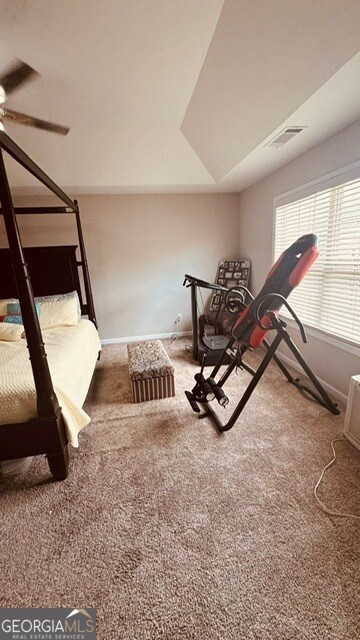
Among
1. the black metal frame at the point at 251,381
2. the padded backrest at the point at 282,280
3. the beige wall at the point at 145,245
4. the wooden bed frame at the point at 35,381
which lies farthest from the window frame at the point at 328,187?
the wooden bed frame at the point at 35,381

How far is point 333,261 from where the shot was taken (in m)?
2.12

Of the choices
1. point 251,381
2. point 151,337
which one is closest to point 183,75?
point 251,381

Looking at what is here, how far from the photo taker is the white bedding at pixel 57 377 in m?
1.31

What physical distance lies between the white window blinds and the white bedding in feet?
7.15

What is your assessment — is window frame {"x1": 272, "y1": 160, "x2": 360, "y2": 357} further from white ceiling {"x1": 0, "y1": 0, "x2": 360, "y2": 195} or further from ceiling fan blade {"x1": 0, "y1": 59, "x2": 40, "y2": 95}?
ceiling fan blade {"x1": 0, "y1": 59, "x2": 40, "y2": 95}

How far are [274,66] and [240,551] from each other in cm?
260

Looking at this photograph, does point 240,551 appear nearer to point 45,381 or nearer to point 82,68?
point 45,381

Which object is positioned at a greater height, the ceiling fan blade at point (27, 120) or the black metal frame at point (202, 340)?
the ceiling fan blade at point (27, 120)

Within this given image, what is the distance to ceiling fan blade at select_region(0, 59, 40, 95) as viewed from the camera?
4.49ft

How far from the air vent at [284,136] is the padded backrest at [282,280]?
96 cm

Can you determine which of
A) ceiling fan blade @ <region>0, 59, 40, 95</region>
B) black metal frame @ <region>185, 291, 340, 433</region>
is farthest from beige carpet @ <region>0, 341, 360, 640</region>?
ceiling fan blade @ <region>0, 59, 40, 95</region>

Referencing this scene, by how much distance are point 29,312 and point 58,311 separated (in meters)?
1.58

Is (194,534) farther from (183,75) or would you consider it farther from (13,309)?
(183,75)

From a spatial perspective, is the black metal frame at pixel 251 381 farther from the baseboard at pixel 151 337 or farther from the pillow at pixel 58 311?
the baseboard at pixel 151 337
